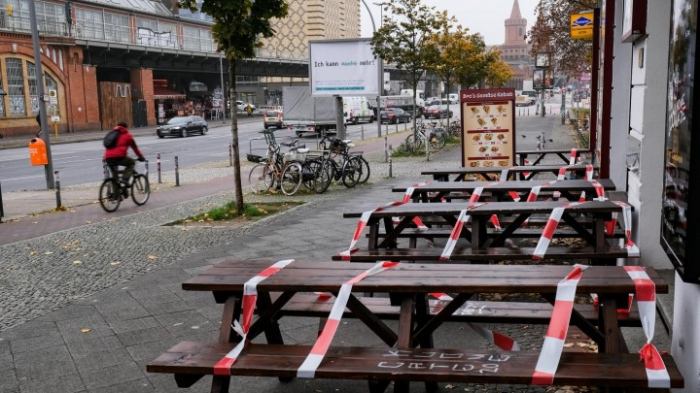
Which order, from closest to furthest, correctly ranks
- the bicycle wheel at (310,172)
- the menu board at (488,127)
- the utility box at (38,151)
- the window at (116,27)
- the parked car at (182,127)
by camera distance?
1. the menu board at (488,127)
2. the bicycle wheel at (310,172)
3. the utility box at (38,151)
4. the parked car at (182,127)
5. the window at (116,27)

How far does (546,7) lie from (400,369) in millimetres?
29532

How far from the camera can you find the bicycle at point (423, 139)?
2627 centimetres

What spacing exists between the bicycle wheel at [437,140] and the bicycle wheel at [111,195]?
54.6 feet

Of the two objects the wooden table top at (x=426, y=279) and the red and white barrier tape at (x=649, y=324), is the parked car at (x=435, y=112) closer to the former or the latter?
the wooden table top at (x=426, y=279)

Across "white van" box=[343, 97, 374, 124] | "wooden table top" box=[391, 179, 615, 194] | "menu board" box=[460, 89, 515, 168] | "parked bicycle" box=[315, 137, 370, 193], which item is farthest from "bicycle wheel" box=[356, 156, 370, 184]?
"white van" box=[343, 97, 374, 124]

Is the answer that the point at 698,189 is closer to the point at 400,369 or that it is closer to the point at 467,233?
the point at 400,369

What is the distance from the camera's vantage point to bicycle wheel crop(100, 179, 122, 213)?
13545 millimetres

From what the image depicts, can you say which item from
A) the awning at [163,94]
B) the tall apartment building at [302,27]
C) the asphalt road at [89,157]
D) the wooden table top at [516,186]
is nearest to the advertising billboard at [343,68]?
the asphalt road at [89,157]

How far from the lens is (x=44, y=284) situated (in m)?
7.47

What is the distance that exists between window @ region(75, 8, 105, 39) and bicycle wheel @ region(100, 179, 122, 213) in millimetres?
41911

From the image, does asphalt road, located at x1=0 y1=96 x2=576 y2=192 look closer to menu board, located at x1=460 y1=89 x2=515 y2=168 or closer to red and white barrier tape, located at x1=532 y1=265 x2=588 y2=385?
menu board, located at x1=460 y1=89 x2=515 y2=168

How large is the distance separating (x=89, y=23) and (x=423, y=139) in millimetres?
36534

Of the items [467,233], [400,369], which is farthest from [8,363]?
Result: [467,233]

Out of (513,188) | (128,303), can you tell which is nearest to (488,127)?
(513,188)
